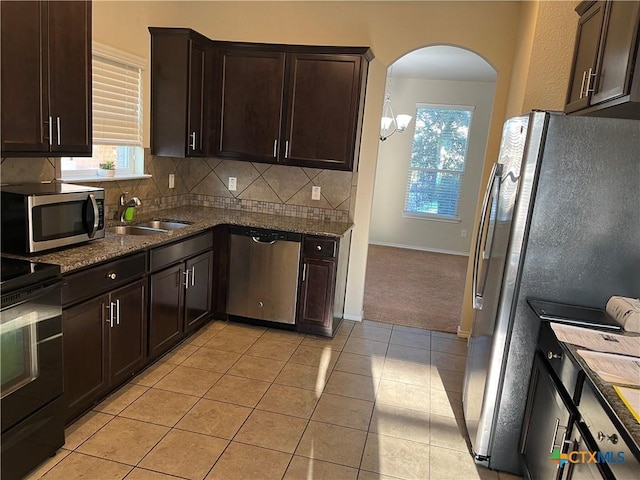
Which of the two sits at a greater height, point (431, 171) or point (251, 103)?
point (251, 103)

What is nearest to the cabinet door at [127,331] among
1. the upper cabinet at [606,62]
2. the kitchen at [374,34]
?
the kitchen at [374,34]

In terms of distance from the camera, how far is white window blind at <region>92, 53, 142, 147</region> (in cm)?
335

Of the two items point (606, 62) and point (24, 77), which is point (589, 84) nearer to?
point (606, 62)

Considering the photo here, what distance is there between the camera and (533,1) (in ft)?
10.7

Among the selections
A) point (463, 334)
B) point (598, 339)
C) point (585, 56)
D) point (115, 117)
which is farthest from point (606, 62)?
point (115, 117)

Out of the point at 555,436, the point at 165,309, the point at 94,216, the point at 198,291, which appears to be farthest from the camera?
the point at 198,291

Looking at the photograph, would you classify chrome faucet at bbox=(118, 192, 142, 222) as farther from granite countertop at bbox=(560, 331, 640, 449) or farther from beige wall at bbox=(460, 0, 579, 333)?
granite countertop at bbox=(560, 331, 640, 449)

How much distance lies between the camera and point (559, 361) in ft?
6.35

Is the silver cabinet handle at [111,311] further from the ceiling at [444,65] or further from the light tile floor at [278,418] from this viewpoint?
the ceiling at [444,65]

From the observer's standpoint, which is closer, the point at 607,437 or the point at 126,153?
the point at 607,437

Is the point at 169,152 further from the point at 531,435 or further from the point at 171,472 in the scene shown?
the point at 531,435

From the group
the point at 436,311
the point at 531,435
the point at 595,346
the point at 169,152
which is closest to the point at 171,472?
the point at 531,435

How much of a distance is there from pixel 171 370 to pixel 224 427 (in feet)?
2.53

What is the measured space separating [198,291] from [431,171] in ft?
17.3
